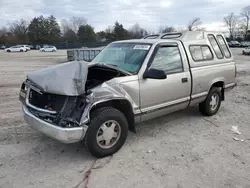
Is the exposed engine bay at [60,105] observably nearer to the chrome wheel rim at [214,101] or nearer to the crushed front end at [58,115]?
the crushed front end at [58,115]

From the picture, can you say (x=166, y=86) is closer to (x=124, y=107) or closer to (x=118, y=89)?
(x=124, y=107)

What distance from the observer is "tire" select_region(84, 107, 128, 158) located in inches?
125

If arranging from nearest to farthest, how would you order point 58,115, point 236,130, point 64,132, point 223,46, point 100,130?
point 64,132 < point 58,115 < point 100,130 < point 236,130 < point 223,46

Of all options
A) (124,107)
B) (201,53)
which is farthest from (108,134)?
(201,53)

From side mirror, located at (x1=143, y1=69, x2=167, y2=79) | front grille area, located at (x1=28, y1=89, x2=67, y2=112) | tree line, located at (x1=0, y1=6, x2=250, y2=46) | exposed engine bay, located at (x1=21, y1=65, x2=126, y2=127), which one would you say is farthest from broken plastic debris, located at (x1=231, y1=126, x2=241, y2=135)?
tree line, located at (x1=0, y1=6, x2=250, y2=46)

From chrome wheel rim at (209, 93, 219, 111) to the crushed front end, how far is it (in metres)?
3.30

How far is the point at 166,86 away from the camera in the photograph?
400 cm

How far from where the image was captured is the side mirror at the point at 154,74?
3.51 metres

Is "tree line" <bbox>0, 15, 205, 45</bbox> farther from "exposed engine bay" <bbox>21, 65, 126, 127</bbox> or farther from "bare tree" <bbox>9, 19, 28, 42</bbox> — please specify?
"exposed engine bay" <bbox>21, 65, 126, 127</bbox>

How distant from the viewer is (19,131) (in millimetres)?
4359

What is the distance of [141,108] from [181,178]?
4.12 ft

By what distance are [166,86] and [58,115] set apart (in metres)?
1.93

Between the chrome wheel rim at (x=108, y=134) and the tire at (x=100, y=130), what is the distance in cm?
2

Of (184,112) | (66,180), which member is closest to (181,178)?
(66,180)
